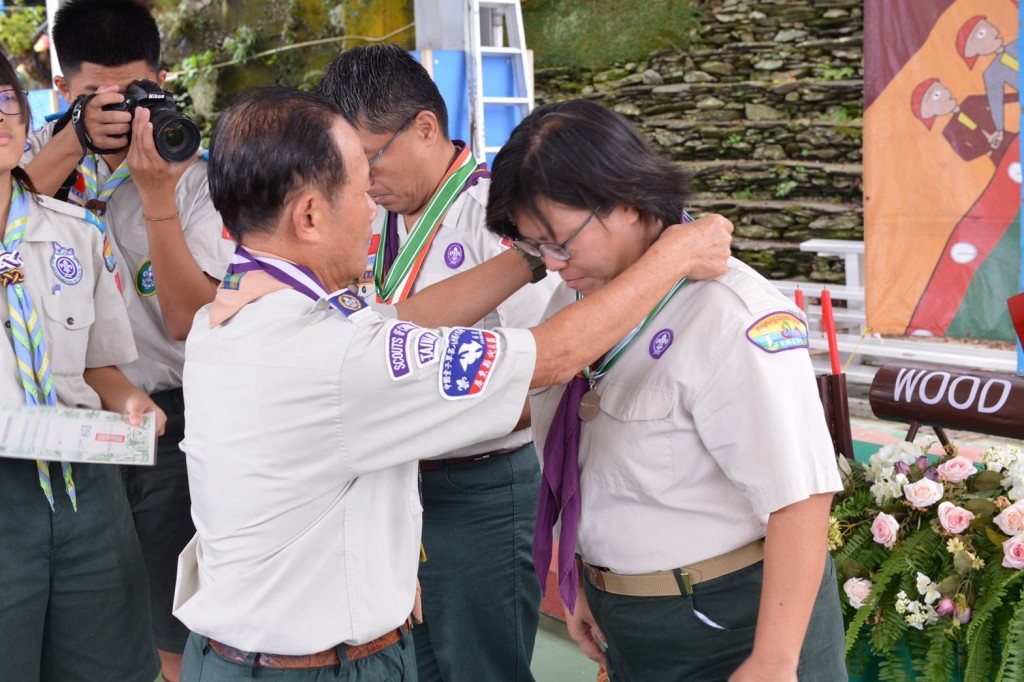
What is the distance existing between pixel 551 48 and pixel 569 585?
8166mm

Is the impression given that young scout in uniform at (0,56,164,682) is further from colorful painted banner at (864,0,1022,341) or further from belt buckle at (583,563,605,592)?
colorful painted banner at (864,0,1022,341)

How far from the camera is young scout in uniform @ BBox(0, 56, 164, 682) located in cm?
177

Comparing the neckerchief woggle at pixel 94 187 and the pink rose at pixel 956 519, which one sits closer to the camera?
the pink rose at pixel 956 519

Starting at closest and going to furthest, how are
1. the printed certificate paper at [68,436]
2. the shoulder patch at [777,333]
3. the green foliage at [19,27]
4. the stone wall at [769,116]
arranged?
1. the shoulder patch at [777,333]
2. the printed certificate paper at [68,436]
3. the stone wall at [769,116]
4. the green foliage at [19,27]

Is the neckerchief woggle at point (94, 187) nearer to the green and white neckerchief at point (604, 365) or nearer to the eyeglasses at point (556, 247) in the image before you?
the eyeglasses at point (556, 247)

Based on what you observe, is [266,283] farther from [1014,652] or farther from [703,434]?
[1014,652]

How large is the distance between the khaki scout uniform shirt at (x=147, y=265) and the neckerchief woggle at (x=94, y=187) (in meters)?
0.03

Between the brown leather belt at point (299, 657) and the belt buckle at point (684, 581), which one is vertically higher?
the belt buckle at point (684, 581)

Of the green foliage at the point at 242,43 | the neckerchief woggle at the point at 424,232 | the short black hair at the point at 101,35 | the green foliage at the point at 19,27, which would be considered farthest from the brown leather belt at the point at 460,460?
the green foliage at the point at 19,27

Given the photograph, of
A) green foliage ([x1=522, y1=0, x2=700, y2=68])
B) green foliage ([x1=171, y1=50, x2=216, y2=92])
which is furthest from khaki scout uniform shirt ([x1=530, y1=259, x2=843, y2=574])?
green foliage ([x1=171, y1=50, x2=216, y2=92])

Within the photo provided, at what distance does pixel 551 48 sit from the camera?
29.9 ft

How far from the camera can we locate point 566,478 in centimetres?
151

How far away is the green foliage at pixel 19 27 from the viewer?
36.0ft

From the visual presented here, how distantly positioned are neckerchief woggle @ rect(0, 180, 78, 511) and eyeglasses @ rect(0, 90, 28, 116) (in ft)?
0.65
